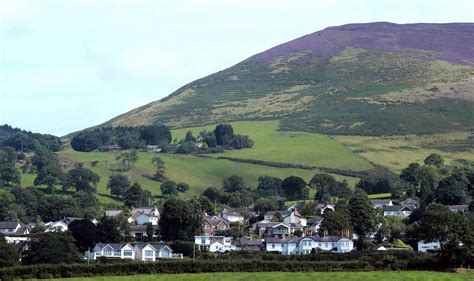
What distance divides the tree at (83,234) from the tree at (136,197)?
109 feet

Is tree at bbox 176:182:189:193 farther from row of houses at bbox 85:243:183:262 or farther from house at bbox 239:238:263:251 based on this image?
row of houses at bbox 85:243:183:262

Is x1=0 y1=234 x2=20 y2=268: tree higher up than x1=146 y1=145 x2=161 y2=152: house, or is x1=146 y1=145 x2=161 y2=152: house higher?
x1=146 y1=145 x2=161 y2=152: house

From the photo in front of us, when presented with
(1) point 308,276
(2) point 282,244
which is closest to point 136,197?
(2) point 282,244

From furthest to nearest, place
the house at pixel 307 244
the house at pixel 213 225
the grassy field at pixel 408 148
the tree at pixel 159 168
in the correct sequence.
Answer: the grassy field at pixel 408 148 < the tree at pixel 159 168 < the house at pixel 213 225 < the house at pixel 307 244

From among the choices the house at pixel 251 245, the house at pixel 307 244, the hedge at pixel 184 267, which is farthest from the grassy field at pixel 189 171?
the hedge at pixel 184 267

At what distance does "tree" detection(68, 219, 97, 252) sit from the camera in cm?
8850

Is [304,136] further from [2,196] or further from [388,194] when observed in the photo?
[2,196]

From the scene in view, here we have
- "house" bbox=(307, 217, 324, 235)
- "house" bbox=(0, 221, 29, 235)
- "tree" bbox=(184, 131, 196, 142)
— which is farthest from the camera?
"tree" bbox=(184, 131, 196, 142)

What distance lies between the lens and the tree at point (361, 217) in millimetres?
92375

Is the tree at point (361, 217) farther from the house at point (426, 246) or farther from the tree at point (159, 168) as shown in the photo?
the tree at point (159, 168)

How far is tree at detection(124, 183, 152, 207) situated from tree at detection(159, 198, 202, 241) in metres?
28.7

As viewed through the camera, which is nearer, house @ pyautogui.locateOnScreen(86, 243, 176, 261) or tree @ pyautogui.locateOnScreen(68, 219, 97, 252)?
house @ pyautogui.locateOnScreen(86, 243, 176, 261)

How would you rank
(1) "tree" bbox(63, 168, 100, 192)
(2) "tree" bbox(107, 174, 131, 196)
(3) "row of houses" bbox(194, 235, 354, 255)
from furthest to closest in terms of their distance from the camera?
(2) "tree" bbox(107, 174, 131, 196)
(1) "tree" bbox(63, 168, 100, 192)
(3) "row of houses" bbox(194, 235, 354, 255)

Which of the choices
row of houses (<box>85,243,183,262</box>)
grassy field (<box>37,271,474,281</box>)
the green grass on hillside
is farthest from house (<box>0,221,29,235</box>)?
the green grass on hillside
